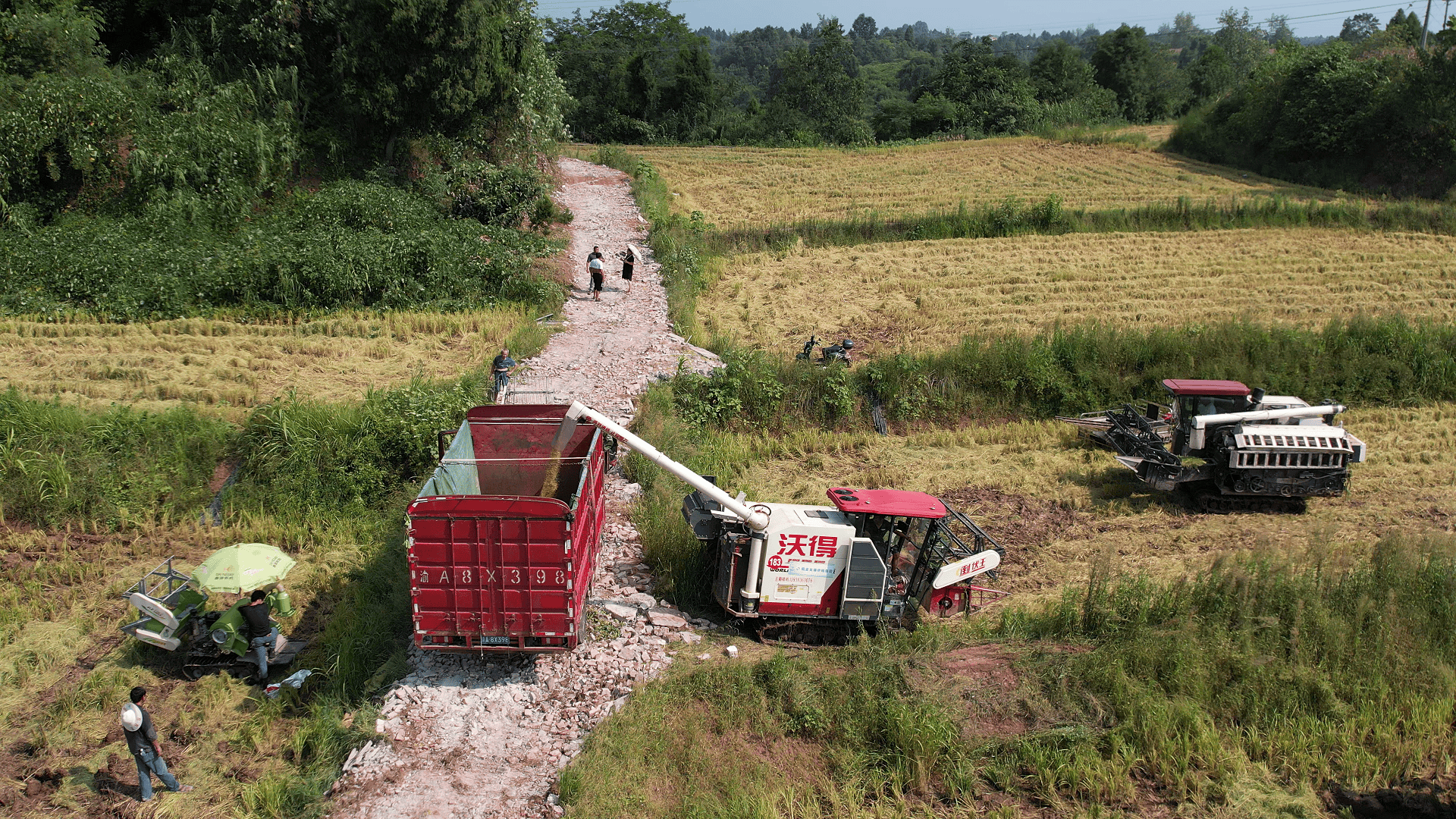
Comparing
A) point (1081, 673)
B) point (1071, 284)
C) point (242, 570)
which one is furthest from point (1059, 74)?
point (242, 570)

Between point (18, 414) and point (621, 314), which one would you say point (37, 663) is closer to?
point (18, 414)

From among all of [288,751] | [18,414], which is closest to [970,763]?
[288,751]

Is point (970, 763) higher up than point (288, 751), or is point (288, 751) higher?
point (970, 763)

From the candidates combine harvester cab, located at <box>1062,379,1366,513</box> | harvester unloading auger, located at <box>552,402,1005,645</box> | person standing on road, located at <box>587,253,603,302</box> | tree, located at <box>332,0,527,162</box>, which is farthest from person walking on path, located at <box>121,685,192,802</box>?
tree, located at <box>332,0,527,162</box>

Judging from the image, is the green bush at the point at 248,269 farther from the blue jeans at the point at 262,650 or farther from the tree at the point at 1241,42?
the tree at the point at 1241,42

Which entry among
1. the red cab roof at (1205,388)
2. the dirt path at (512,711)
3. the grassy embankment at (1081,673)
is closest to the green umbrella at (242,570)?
the dirt path at (512,711)

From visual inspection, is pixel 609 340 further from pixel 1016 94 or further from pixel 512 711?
pixel 1016 94
